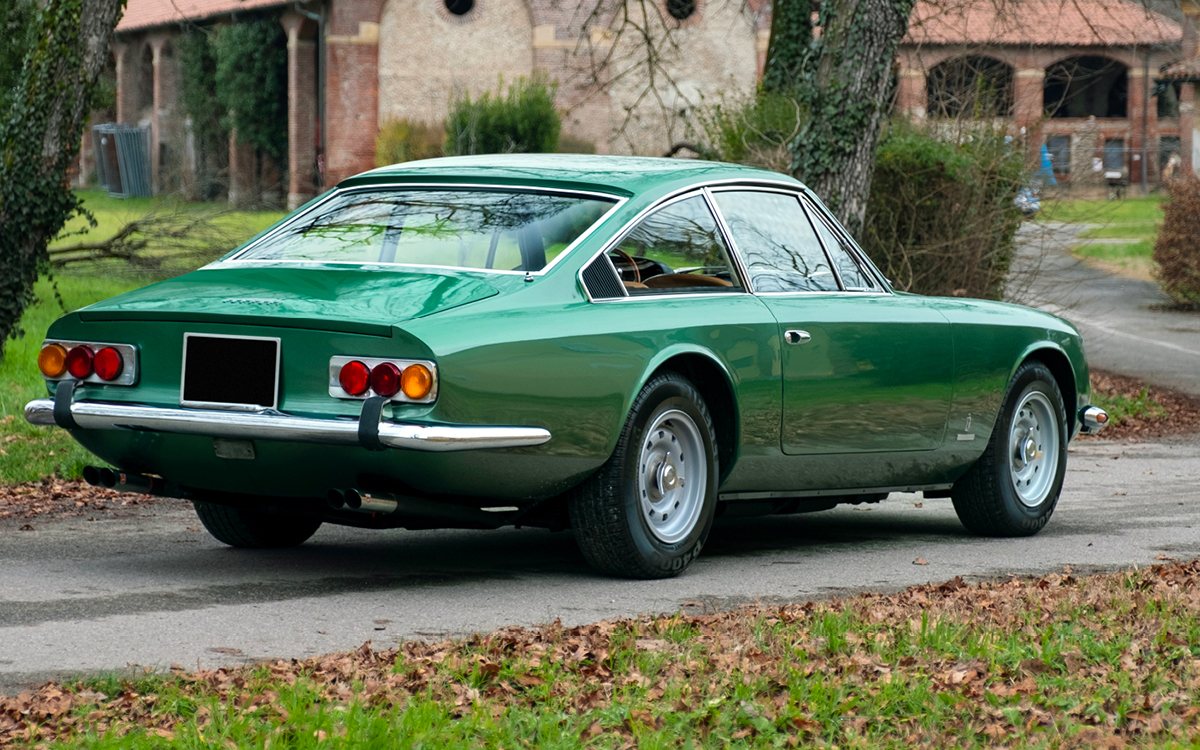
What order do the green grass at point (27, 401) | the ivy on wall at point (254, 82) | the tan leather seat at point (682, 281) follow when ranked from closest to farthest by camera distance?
the tan leather seat at point (682, 281)
the green grass at point (27, 401)
the ivy on wall at point (254, 82)

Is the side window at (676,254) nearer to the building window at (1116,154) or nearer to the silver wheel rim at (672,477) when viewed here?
the silver wheel rim at (672,477)

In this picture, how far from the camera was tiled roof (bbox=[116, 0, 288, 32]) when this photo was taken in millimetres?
47125

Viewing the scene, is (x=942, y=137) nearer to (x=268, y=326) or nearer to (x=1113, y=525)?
(x=1113, y=525)

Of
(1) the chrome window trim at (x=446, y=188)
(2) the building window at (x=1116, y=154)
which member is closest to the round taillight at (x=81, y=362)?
(1) the chrome window trim at (x=446, y=188)

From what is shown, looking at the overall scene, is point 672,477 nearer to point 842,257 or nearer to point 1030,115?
point 842,257

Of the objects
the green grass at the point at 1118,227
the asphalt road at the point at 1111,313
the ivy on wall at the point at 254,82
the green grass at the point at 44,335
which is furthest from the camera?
the ivy on wall at the point at 254,82

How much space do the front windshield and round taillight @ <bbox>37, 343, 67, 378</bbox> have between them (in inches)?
34.0

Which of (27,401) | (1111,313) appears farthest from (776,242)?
(1111,313)

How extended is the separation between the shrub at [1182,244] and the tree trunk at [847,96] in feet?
49.1

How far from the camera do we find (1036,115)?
16688mm

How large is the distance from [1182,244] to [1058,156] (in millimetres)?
11494

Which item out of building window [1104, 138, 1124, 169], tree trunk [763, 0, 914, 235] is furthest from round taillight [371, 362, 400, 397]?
building window [1104, 138, 1124, 169]

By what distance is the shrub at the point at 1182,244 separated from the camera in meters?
26.7

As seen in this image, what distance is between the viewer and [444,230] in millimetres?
6445
